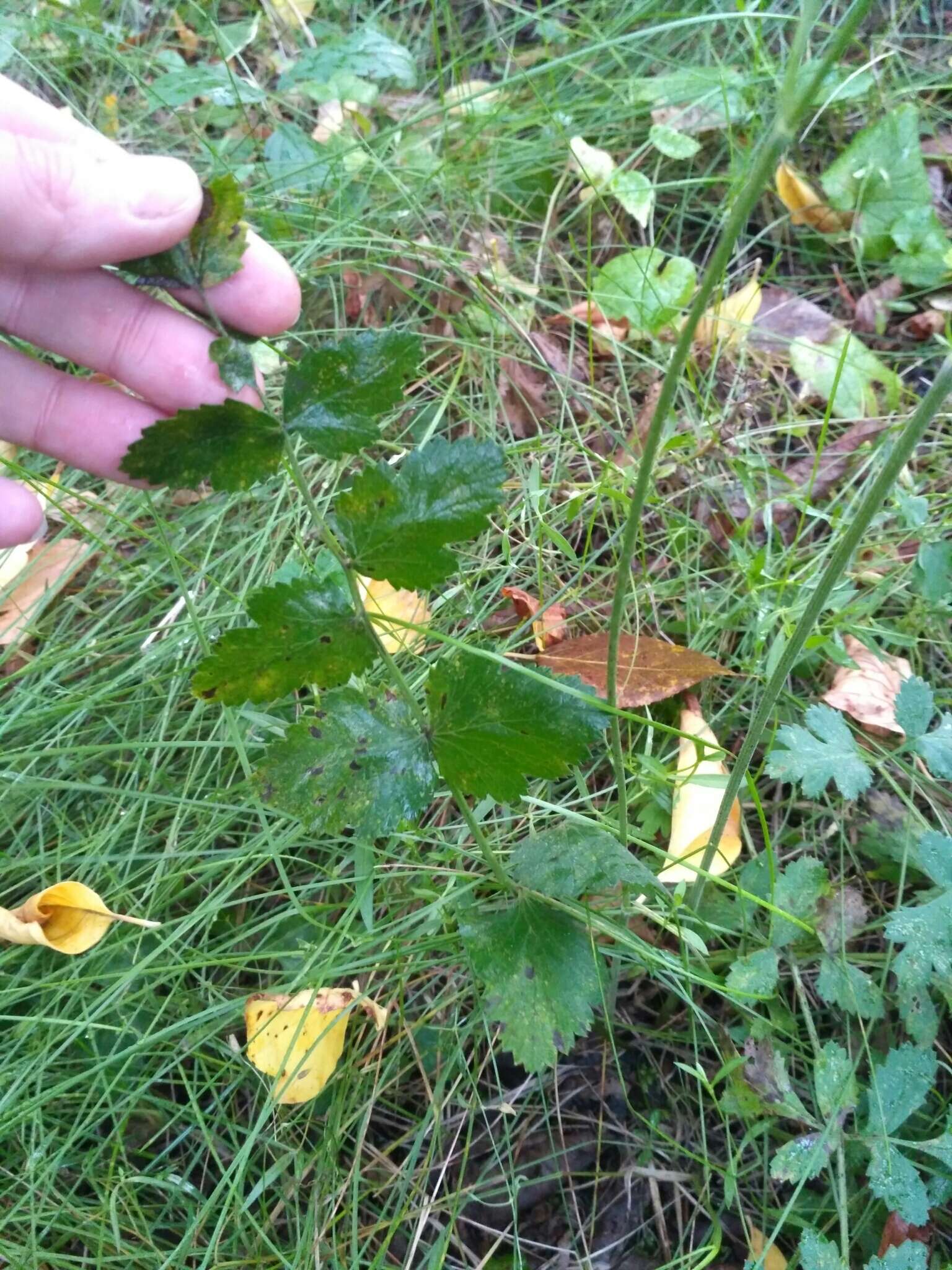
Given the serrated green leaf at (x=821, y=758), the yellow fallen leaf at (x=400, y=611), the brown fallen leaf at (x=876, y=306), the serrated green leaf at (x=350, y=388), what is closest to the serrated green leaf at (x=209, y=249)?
the serrated green leaf at (x=350, y=388)

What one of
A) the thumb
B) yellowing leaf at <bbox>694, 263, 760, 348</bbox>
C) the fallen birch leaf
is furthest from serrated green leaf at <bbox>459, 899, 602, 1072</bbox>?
yellowing leaf at <bbox>694, 263, 760, 348</bbox>

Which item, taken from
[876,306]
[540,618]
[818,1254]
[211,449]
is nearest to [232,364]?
[211,449]

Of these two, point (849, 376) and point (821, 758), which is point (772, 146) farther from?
point (849, 376)

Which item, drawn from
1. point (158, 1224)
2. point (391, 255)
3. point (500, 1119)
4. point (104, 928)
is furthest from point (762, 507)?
point (158, 1224)

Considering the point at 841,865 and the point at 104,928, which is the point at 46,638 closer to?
the point at 104,928

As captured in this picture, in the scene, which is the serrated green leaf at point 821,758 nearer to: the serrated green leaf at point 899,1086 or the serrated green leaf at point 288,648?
the serrated green leaf at point 899,1086
